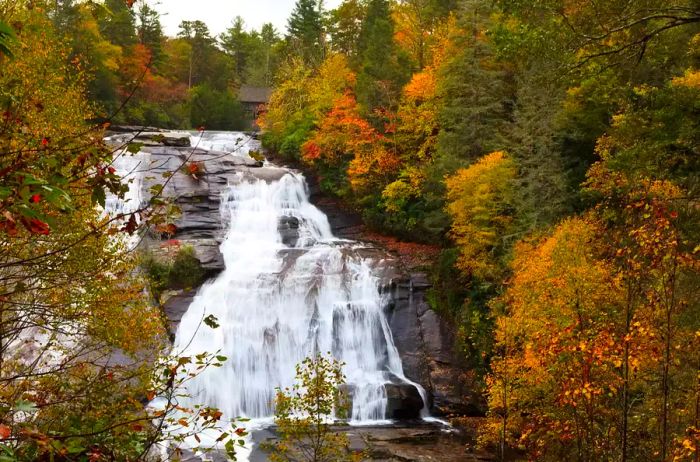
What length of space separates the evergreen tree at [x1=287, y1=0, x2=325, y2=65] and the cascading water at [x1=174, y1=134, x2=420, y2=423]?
21045mm

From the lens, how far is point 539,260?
14.6 metres

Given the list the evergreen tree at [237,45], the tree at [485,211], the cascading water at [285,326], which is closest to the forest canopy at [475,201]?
the tree at [485,211]

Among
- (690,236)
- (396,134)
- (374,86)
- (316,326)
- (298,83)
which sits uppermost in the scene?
(298,83)

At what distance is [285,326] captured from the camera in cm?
1966

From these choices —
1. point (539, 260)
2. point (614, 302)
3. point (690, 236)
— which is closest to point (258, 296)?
point (539, 260)

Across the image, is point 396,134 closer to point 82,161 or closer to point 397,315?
point 397,315

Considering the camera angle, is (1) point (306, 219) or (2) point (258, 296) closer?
(2) point (258, 296)

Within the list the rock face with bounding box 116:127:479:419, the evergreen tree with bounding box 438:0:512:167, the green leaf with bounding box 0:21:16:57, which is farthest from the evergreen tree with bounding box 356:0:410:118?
the green leaf with bounding box 0:21:16:57

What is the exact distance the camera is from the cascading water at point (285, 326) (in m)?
17.6

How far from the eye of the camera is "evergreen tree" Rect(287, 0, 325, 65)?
42.7 meters

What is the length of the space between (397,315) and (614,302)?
930 centimetres

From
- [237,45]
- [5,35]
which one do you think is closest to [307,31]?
[237,45]

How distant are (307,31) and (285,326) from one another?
113 feet

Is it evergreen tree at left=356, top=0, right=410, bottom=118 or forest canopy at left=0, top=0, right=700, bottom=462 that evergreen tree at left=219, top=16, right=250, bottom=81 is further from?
evergreen tree at left=356, top=0, right=410, bottom=118
